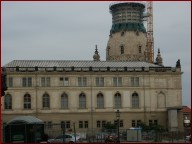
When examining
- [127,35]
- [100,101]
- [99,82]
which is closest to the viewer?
[100,101]

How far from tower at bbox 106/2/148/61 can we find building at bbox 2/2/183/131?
24.5m

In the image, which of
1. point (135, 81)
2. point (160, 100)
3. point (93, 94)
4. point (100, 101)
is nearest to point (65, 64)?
point (93, 94)

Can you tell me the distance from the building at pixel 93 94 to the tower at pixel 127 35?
24.5 m

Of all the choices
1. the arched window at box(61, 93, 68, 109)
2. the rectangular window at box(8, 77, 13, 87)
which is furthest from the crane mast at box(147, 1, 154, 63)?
the rectangular window at box(8, 77, 13, 87)

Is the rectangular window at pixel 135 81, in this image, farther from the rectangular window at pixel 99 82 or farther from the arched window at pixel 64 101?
the arched window at pixel 64 101

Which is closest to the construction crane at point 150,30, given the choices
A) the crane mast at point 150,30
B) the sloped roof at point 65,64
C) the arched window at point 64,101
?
the crane mast at point 150,30

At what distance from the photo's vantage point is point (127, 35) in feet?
438

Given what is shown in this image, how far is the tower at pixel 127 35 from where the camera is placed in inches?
5207

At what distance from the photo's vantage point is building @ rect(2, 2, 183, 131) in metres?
103

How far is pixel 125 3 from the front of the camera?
444 feet

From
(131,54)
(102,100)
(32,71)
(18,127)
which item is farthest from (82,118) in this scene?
(18,127)

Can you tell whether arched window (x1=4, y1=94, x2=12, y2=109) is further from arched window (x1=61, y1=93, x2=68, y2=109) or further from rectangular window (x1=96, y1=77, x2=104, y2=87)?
rectangular window (x1=96, y1=77, x2=104, y2=87)

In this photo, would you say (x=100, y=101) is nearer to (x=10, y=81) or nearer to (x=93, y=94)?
(x=93, y=94)

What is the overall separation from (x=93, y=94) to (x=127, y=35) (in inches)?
1274
